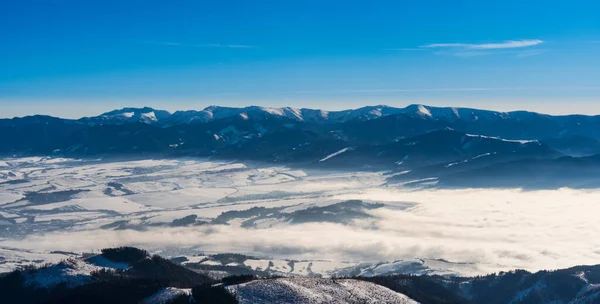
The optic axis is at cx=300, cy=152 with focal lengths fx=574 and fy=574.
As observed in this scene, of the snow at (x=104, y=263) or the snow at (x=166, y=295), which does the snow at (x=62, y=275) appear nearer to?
the snow at (x=104, y=263)

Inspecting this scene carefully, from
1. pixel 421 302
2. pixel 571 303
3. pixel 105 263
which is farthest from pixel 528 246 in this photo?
pixel 105 263

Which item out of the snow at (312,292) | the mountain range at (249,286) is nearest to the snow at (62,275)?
the mountain range at (249,286)

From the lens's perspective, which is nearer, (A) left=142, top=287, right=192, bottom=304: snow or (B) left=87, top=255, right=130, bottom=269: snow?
(A) left=142, top=287, right=192, bottom=304: snow

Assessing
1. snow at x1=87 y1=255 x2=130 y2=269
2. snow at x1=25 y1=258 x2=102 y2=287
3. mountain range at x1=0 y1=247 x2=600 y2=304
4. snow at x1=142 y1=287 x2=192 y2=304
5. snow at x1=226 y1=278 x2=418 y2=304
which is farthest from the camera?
snow at x1=87 y1=255 x2=130 y2=269

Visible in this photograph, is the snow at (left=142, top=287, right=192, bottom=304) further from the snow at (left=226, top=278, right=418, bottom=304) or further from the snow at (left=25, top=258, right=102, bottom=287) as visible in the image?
the snow at (left=25, top=258, right=102, bottom=287)

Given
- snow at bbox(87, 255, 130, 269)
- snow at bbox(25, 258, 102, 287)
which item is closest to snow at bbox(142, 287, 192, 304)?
snow at bbox(25, 258, 102, 287)

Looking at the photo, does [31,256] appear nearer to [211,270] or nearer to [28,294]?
[211,270]

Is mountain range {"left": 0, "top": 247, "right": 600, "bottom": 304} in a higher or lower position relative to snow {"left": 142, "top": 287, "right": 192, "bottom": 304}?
lower
